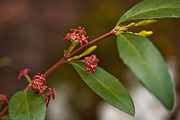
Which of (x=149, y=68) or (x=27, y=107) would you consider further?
(x=27, y=107)

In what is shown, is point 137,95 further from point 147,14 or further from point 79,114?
point 147,14

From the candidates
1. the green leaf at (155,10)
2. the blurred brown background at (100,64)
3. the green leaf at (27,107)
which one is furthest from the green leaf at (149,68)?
the blurred brown background at (100,64)

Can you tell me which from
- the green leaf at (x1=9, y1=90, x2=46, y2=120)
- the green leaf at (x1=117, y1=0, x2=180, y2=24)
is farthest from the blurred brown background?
the green leaf at (x1=117, y1=0, x2=180, y2=24)

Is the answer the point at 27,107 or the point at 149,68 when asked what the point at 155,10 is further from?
the point at 27,107

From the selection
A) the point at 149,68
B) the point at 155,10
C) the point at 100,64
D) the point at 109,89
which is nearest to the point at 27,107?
the point at 109,89

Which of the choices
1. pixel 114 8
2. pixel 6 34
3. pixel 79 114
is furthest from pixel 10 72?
pixel 114 8

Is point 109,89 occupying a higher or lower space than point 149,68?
lower

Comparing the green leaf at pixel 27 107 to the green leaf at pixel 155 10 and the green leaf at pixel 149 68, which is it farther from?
the green leaf at pixel 155 10
